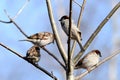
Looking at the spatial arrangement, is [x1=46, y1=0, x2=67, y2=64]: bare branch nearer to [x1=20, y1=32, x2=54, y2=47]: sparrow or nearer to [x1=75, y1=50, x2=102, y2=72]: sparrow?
[x1=20, y1=32, x2=54, y2=47]: sparrow

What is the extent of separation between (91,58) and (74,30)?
2588mm

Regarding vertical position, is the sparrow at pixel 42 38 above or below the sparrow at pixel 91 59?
above

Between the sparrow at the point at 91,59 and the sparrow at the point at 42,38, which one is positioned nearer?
the sparrow at the point at 42,38

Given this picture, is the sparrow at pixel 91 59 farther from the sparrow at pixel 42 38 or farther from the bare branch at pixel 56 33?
the bare branch at pixel 56 33

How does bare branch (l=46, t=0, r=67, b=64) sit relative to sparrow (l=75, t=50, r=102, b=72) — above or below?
above

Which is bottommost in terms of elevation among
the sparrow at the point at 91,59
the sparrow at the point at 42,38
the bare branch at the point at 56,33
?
the sparrow at the point at 91,59

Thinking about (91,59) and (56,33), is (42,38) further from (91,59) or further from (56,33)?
(56,33)

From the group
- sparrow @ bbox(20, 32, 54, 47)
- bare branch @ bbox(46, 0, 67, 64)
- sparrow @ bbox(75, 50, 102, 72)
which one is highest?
bare branch @ bbox(46, 0, 67, 64)

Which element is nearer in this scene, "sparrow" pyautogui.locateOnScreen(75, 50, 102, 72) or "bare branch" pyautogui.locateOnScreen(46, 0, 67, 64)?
"bare branch" pyautogui.locateOnScreen(46, 0, 67, 64)

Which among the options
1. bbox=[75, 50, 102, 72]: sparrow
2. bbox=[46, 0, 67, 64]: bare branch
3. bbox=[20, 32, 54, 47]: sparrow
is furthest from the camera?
bbox=[75, 50, 102, 72]: sparrow

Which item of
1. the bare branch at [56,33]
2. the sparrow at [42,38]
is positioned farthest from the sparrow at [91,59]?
the bare branch at [56,33]

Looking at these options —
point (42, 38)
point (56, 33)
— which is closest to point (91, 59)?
point (42, 38)

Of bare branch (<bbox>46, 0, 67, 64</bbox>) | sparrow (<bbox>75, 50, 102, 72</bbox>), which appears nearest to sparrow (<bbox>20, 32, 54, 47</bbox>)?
sparrow (<bbox>75, 50, 102, 72</bbox>)

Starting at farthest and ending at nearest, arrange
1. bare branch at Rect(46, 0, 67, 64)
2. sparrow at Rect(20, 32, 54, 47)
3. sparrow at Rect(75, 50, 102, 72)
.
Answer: sparrow at Rect(75, 50, 102, 72) → sparrow at Rect(20, 32, 54, 47) → bare branch at Rect(46, 0, 67, 64)
